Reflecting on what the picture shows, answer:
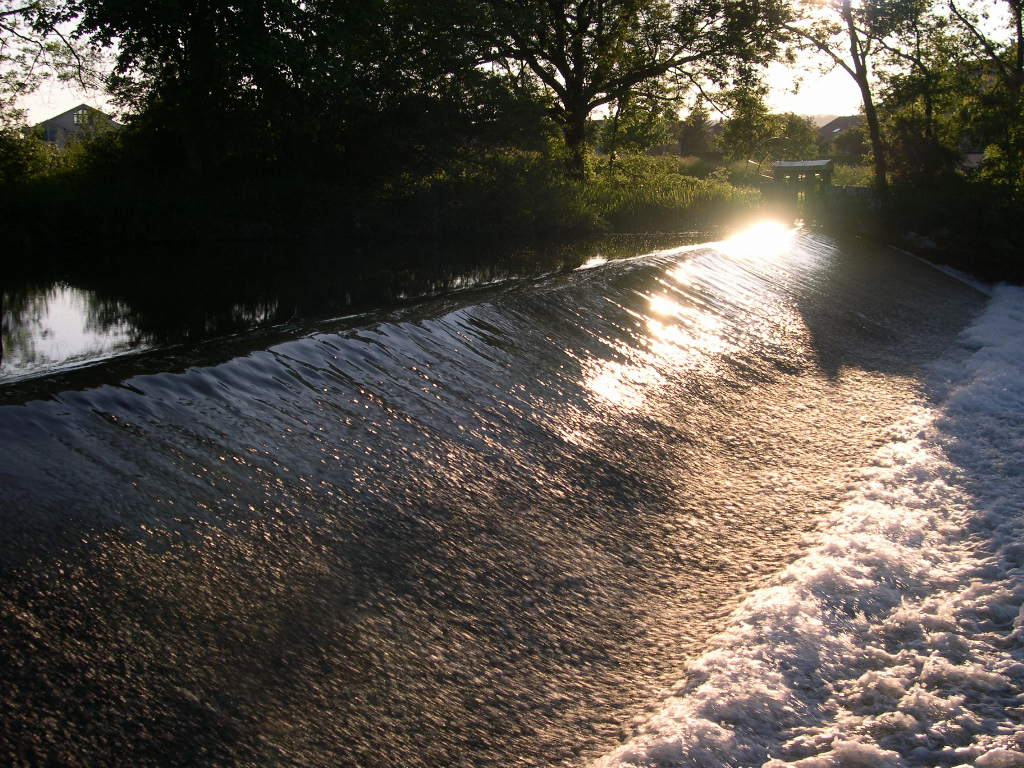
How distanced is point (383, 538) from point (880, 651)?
253cm

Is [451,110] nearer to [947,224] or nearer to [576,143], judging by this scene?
[576,143]

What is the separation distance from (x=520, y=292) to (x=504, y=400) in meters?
2.99

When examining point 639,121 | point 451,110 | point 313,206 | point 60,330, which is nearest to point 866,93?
point 639,121

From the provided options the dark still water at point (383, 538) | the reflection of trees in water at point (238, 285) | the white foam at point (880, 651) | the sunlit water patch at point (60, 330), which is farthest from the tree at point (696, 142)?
the white foam at point (880, 651)

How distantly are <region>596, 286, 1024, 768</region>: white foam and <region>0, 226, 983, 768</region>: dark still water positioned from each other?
0.20m

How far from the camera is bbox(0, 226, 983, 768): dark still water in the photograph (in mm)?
3000

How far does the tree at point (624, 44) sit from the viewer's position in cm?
2312

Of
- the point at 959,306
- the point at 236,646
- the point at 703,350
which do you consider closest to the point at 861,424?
the point at 703,350

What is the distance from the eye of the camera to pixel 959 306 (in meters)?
16.0

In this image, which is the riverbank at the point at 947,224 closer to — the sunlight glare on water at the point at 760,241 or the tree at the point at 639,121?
the sunlight glare on water at the point at 760,241

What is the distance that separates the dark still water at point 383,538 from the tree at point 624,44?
707 inches

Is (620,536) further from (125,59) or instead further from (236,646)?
(125,59)

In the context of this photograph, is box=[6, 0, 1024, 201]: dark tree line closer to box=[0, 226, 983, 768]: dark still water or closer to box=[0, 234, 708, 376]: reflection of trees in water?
box=[0, 234, 708, 376]: reflection of trees in water

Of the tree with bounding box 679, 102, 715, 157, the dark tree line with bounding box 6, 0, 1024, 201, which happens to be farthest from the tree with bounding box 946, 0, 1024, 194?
the tree with bounding box 679, 102, 715, 157
